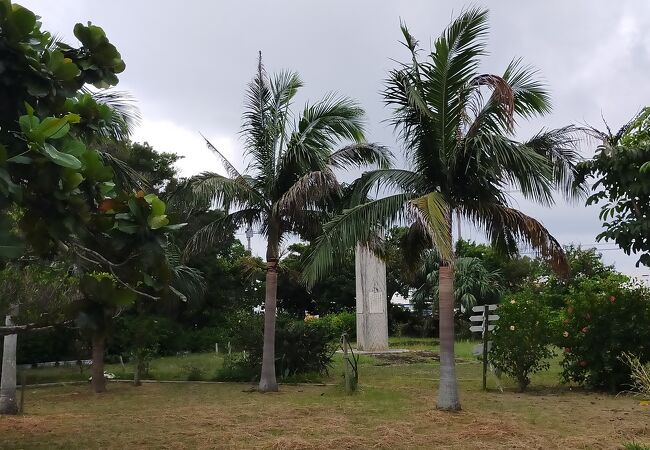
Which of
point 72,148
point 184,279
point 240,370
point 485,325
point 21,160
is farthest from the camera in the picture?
point 184,279

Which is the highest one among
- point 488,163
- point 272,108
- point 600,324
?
point 272,108

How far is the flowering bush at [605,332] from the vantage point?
488 inches

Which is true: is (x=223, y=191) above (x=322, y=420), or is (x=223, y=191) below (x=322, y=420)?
above

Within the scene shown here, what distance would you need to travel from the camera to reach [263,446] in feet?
25.7

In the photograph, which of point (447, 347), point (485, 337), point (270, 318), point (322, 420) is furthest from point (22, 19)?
point (485, 337)

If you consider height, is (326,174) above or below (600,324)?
above

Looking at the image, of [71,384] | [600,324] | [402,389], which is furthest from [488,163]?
[71,384]

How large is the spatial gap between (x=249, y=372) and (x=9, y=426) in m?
7.11

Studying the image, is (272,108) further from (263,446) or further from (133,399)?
(263,446)

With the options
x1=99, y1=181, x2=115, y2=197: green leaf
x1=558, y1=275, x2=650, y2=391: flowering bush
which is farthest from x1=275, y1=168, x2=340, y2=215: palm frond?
x1=99, y1=181, x2=115, y2=197: green leaf

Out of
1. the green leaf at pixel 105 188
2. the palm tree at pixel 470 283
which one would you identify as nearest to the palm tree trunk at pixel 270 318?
the green leaf at pixel 105 188

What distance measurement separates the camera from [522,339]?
13.0 meters

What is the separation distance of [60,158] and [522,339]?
447 inches

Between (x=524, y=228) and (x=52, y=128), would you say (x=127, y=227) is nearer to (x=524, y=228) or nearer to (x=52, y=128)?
(x=52, y=128)
